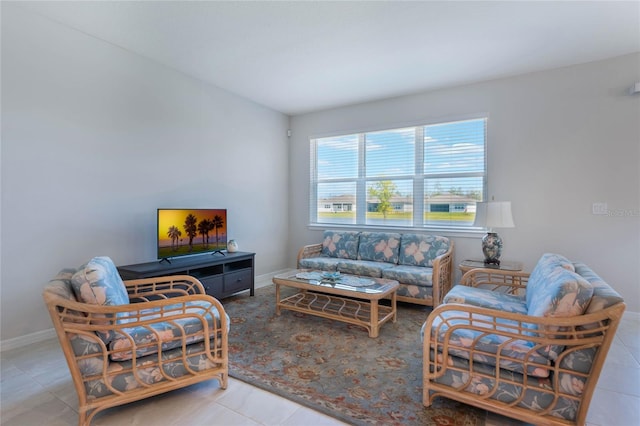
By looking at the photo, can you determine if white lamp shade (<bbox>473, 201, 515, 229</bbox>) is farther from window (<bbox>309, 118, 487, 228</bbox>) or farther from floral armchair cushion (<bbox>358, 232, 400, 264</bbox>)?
floral armchair cushion (<bbox>358, 232, 400, 264</bbox>)

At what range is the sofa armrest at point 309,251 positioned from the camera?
14.8 ft

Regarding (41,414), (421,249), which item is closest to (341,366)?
(41,414)

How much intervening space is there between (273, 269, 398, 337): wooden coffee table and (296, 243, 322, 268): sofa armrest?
0.78 metres

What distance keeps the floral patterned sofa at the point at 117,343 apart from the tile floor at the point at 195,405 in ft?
0.41

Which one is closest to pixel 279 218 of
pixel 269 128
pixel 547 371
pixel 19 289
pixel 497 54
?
pixel 269 128

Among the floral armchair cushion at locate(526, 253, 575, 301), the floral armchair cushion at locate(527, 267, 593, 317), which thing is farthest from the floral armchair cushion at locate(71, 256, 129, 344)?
the floral armchair cushion at locate(526, 253, 575, 301)

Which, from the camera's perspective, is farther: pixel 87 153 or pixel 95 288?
pixel 87 153

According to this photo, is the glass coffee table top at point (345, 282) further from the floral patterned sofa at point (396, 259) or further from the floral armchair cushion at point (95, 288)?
the floral armchair cushion at point (95, 288)

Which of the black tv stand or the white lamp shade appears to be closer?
the black tv stand

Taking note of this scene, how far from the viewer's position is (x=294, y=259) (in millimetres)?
5605

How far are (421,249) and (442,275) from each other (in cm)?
51

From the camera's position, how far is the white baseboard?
260cm

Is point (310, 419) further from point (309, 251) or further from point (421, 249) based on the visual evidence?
point (309, 251)

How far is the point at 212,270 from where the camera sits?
3.77 m
